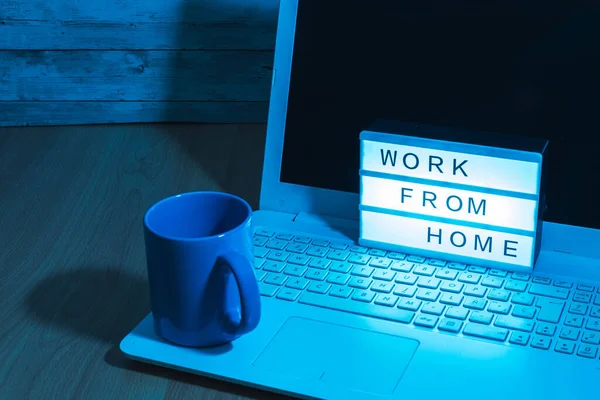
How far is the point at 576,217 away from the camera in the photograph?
2.48 feet

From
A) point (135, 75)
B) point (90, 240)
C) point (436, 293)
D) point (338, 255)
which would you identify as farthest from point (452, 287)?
point (135, 75)

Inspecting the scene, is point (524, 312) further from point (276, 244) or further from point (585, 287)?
point (276, 244)

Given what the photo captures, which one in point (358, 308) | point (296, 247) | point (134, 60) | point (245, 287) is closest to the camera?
point (245, 287)

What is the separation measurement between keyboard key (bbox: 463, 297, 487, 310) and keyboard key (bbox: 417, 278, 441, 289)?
1.3 inches

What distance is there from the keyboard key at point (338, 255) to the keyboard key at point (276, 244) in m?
0.05

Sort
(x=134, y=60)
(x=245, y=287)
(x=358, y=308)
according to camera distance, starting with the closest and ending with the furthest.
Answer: (x=245, y=287), (x=358, y=308), (x=134, y=60)

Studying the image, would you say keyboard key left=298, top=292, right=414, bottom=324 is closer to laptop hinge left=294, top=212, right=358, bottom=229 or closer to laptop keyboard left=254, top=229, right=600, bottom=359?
laptop keyboard left=254, top=229, right=600, bottom=359

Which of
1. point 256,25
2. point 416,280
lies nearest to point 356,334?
point 416,280

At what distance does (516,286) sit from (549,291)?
0.09 ft

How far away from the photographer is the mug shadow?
64 centimetres

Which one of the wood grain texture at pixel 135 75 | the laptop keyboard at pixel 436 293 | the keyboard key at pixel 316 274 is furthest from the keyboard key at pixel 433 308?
the wood grain texture at pixel 135 75

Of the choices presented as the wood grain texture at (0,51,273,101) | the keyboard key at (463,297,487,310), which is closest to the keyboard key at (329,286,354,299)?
the keyboard key at (463,297,487,310)

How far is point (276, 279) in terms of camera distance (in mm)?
732

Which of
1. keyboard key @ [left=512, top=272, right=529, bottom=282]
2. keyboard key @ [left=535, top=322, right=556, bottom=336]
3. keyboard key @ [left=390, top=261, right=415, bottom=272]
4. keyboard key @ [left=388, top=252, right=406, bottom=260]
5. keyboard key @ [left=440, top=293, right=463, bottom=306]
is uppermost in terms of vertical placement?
keyboard key @ [left=535, top=322, right=556, bottom=336]
